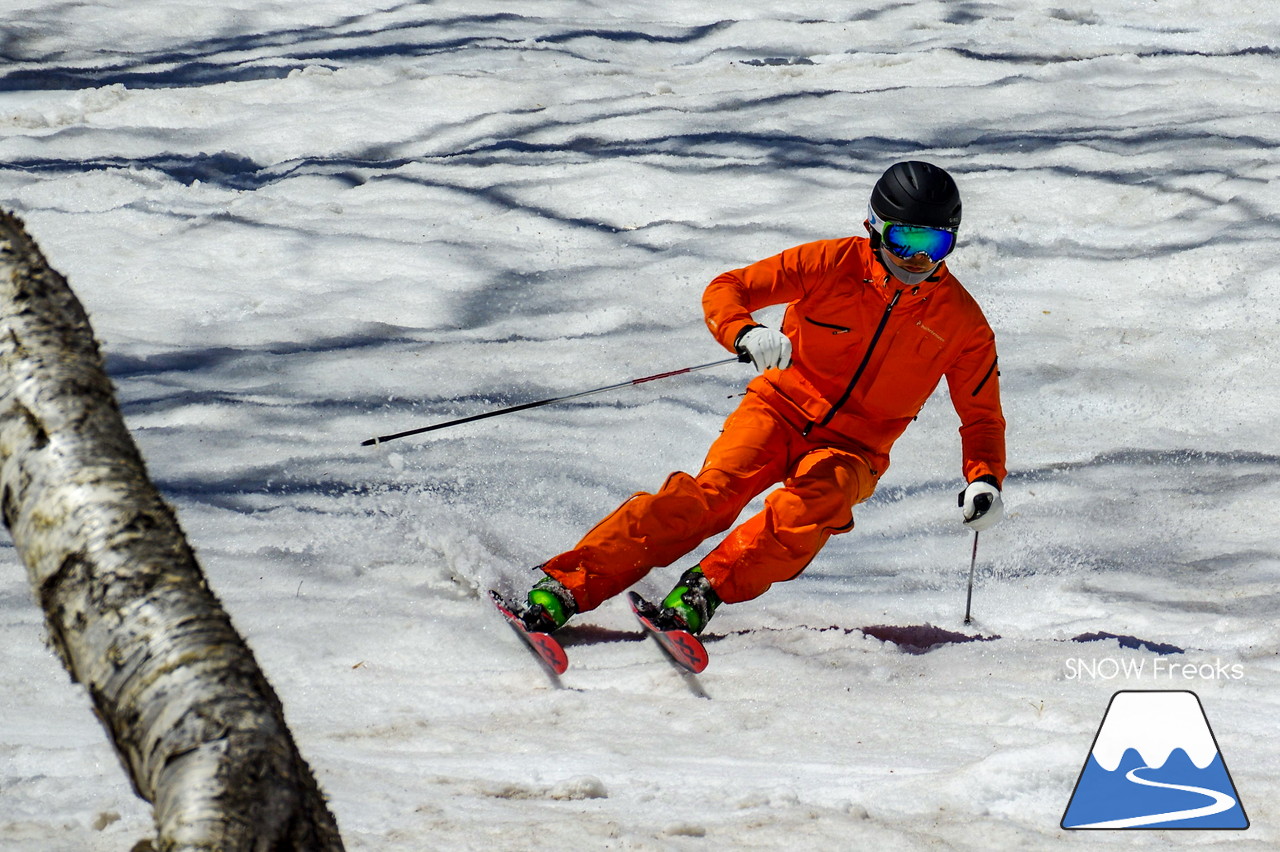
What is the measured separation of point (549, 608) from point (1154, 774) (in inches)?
65.6

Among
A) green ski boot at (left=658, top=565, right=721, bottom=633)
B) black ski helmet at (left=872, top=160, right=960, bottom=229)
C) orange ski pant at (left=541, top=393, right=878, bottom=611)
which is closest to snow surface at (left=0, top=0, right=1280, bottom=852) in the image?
green ski boot at (left=658, top=565, right=721, bottom=633)

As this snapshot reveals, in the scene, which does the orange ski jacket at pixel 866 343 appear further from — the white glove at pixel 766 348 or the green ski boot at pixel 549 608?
the green ski boot at pixel 549 608

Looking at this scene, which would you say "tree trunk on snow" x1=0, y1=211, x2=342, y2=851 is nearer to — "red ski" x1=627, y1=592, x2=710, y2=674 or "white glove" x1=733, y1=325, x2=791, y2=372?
"red ski" x1=627, y1=592, x2=710, y2=674

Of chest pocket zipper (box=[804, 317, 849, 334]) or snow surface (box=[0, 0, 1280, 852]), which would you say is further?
chest pocket zipper (box=[804, 317, 849, 334])

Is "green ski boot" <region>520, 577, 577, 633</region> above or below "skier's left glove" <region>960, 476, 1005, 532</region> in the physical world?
below

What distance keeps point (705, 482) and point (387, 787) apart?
4.94 feet

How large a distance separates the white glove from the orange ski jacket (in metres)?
0.08

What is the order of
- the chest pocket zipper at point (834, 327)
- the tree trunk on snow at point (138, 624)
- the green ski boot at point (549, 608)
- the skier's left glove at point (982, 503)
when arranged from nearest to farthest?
the tree trunk on snow at point (138, 624)
the green ski boot at point (549, 608)
the skier's left glove at point (982, 503)
the chest pocket zipper at point (834, 327)

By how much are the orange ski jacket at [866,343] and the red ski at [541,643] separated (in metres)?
1.07

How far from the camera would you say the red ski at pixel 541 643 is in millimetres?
3232

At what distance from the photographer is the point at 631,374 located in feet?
17.0

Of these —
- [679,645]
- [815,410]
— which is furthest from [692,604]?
[815,410]

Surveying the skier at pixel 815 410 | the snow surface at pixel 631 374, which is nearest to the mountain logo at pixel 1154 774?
the snow surface at pixel 631 374
